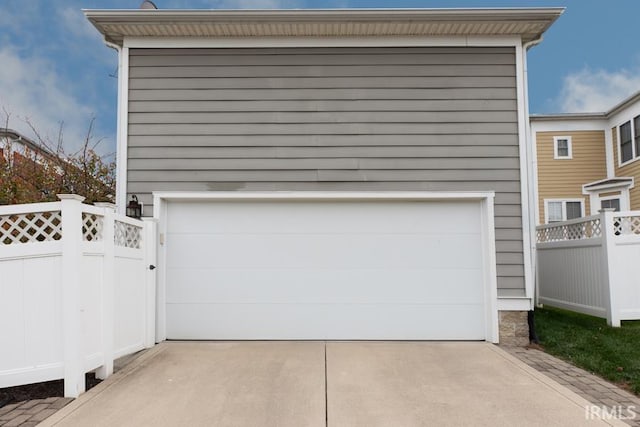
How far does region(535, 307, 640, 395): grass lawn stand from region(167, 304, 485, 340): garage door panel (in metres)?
0.95

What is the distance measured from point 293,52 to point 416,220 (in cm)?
269

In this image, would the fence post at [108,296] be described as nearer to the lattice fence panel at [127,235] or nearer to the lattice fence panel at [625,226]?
the lattice fence panel at [127,235]

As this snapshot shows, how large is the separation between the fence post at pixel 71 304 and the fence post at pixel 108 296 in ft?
1.28

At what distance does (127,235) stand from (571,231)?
668cm

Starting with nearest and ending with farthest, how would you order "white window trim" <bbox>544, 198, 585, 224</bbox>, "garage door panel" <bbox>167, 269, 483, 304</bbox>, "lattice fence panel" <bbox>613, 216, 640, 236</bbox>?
"garage door panel" <bbox>167, 269, 483, 304</bbox> → "lattice fence panel" <bbox>613, 216, 640, 236</bbox> → "white window trim" <bbox>544, 198, 585, 224</bbox>

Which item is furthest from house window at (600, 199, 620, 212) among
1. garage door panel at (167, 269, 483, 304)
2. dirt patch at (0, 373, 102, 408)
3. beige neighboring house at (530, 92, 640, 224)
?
dirt patch at (0, 373, 102, 408)

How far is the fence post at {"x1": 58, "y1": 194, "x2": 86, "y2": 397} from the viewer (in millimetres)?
3490

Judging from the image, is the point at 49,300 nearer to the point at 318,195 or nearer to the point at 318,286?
the point at 318,286

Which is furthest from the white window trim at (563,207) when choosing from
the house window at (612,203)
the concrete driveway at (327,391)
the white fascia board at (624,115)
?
the concrete driveway at (327,391)

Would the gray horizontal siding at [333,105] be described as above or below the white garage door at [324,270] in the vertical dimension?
above

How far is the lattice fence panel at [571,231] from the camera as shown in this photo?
628cm

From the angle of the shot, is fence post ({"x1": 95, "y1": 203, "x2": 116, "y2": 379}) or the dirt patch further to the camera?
fence post ({"x1": 95, "y1": 203, "x2": 116, "y2": 379})

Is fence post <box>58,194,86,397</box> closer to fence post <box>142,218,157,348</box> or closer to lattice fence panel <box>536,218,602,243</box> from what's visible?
fence post <box>142,218,157,348</box>

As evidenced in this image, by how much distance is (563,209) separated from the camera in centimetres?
1374
